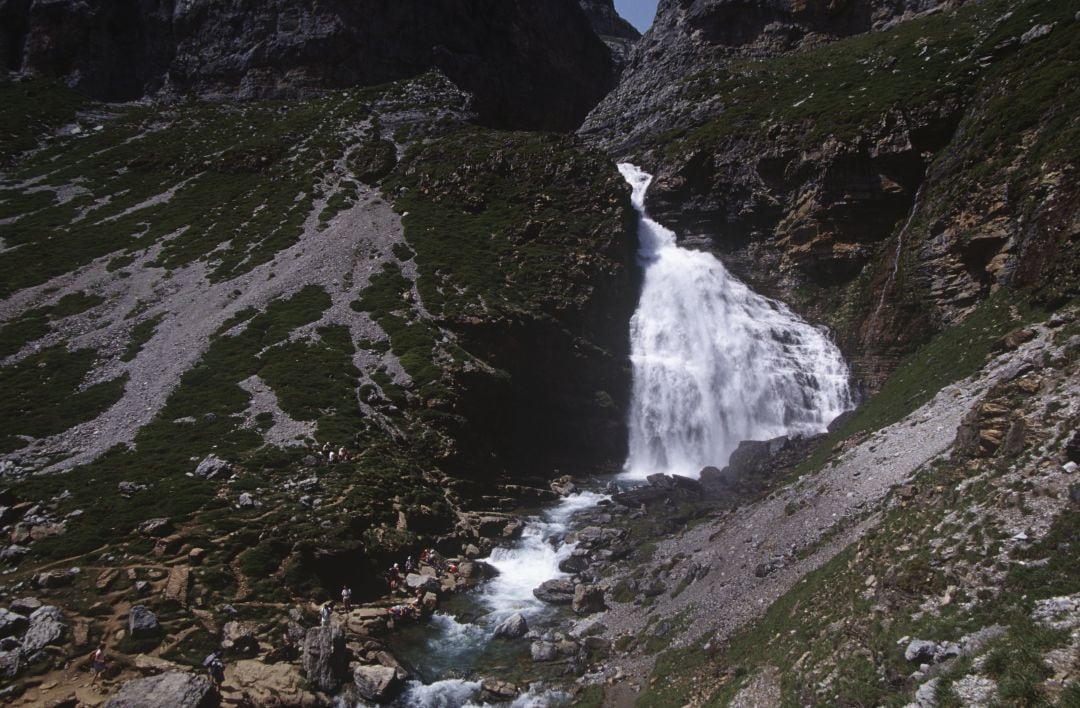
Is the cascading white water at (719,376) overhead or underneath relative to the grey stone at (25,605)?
overhead

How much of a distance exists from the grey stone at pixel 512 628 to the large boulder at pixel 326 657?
5202mm

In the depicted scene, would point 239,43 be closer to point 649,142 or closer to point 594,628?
point 649,142

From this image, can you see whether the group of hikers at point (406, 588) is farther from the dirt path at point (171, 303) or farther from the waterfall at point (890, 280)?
the waterfall at point (890, 280)

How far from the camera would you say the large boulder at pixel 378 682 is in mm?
17109

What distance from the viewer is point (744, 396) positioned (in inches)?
1656

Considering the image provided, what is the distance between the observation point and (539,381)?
42312 millimetres

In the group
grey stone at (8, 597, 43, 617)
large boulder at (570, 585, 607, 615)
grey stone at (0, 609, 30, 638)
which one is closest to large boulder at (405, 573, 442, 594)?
large boulder at (570, 585, 607, 615)

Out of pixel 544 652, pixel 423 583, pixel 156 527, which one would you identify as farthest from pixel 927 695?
pixel 156 527

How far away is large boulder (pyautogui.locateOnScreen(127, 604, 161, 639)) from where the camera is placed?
17.4 m

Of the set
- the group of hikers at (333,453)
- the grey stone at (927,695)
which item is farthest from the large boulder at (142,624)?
the grey stone at (927,695)

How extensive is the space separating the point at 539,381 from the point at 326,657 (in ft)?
87.0

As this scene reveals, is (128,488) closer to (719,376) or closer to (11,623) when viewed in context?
(11,623)

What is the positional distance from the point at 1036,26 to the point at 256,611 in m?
62.3

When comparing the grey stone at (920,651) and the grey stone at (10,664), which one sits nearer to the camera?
the grey stone at (920,651)
